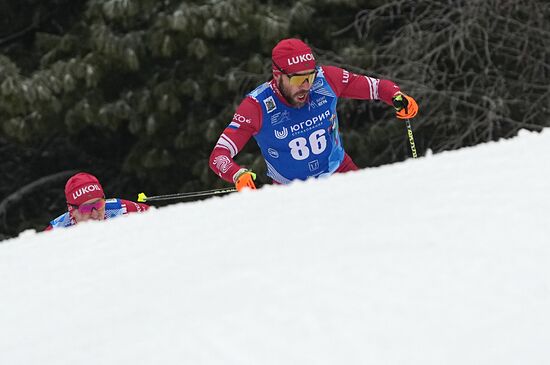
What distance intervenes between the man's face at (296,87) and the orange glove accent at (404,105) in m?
0.64

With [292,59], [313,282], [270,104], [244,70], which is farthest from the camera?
[244,70]

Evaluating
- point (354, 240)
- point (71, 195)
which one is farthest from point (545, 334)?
point (71, 195)

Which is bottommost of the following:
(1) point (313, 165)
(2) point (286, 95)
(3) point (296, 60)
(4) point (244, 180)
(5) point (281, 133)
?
(1) point (313, 165)

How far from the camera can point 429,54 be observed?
11039 mm

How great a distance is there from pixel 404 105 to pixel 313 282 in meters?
4.53

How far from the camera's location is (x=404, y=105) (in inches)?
247

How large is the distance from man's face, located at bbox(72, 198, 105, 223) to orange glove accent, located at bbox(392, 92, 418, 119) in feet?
6.57

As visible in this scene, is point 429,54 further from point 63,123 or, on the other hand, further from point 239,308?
point 239,308

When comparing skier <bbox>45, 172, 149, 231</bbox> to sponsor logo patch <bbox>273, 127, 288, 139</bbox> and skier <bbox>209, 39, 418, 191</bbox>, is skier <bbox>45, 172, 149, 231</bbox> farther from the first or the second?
sponsor logo patch <bbox>273, 127, 288, 139</bbox>

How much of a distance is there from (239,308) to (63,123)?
11.5 m

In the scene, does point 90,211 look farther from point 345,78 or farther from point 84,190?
point 345,78

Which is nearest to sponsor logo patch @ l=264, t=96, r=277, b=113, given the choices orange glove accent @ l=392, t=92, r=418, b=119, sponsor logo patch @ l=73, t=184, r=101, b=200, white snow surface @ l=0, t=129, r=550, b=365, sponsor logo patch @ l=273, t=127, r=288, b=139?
sponsor logo patch @ l=273, t=127, r=288, b=139

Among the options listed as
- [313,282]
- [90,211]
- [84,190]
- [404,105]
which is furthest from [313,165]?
[313,282]

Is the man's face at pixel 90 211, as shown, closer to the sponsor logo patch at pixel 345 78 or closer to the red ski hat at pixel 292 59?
the red ski hat at pixel 292 59
